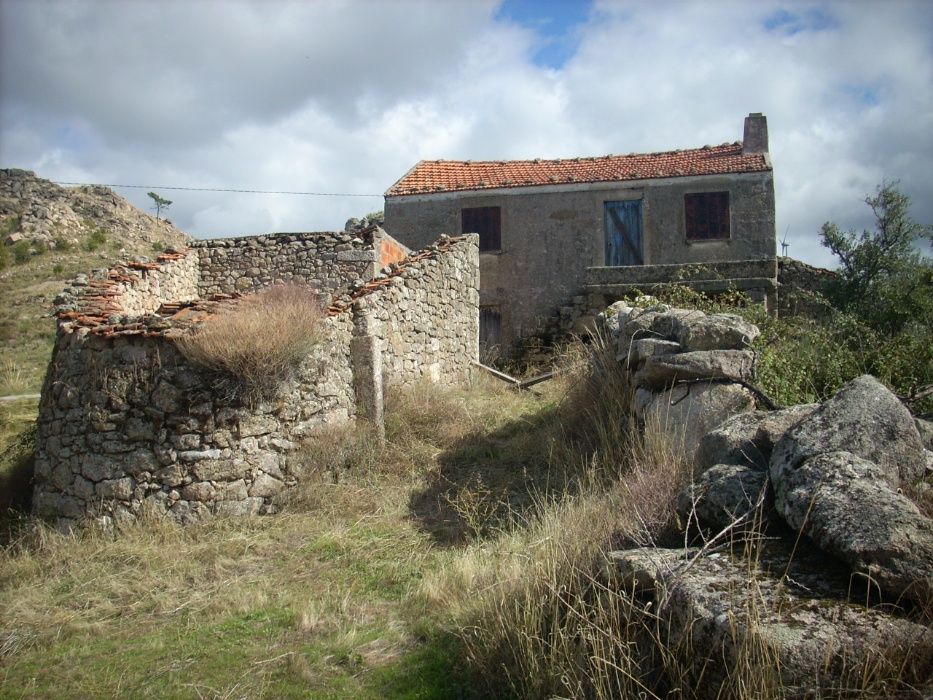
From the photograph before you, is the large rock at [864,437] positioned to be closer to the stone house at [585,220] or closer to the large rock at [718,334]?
the large rock at [718,334]

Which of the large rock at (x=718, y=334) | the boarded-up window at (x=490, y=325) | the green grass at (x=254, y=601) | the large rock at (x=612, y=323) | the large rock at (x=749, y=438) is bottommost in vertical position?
the green grass at (x=254, y=601)

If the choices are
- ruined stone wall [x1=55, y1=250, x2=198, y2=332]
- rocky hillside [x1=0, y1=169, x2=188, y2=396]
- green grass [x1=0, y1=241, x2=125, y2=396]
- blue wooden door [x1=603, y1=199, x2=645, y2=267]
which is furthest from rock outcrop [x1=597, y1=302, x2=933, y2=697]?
rocky hillside [x1=0, y1=169, x2=188, y2=396]

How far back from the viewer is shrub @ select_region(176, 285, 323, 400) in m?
6.74

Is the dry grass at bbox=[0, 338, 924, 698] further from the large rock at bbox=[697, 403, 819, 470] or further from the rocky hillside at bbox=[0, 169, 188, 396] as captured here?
the rocky hillside at bbox=[0, 169, 188, 396]

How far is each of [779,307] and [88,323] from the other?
12.9 metres

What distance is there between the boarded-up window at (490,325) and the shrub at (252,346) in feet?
32.3

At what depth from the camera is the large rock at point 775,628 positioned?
2.56 metres

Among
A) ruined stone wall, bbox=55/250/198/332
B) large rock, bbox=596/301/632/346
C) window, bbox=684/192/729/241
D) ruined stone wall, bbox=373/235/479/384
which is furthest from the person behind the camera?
window, bbox=684/192/729/241

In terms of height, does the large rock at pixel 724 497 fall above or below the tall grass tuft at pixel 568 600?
above

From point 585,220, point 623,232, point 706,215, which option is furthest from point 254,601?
point 706,215

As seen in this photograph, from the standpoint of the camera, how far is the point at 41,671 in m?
4.52

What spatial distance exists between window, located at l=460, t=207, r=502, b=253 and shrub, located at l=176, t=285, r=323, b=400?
10.6 m

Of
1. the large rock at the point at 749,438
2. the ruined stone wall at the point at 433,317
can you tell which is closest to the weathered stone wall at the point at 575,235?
the ruined stone wall at the point at 433,317

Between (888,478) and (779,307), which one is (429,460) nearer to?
(888,478)
